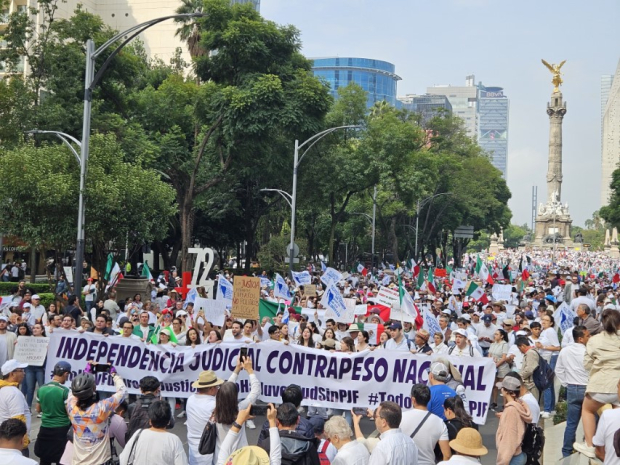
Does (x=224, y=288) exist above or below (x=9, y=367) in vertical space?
above

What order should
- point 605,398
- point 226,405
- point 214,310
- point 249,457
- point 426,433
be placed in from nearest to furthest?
1. point 249,457
2. point 226,405
3. point 426,433
4. point 605,398
5. point 214,310

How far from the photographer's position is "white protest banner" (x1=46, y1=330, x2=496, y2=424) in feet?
32.3

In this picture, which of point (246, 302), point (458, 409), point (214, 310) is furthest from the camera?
point (214, 310)

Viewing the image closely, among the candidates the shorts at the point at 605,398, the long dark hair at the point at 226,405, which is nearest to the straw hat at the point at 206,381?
the long dark hair at the point at 226,405

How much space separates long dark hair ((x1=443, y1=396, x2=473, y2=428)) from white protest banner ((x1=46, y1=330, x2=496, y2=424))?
257 centimetres

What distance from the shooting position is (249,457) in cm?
545

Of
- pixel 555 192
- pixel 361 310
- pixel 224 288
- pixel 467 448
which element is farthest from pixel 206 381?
pixel 555 192

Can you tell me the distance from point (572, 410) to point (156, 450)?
5.26m

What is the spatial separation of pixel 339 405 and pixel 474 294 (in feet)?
42.9

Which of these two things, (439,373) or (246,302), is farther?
(246,302)

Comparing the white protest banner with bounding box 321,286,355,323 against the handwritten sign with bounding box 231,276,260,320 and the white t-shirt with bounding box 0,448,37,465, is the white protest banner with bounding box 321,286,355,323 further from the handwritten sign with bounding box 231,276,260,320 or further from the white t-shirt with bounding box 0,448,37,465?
the white t-shirt with bounding box 0,448,37,465

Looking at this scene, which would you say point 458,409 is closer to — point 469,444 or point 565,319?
point 469,444

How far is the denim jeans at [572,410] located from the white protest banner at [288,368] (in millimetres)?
886

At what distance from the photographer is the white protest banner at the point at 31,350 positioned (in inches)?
432
